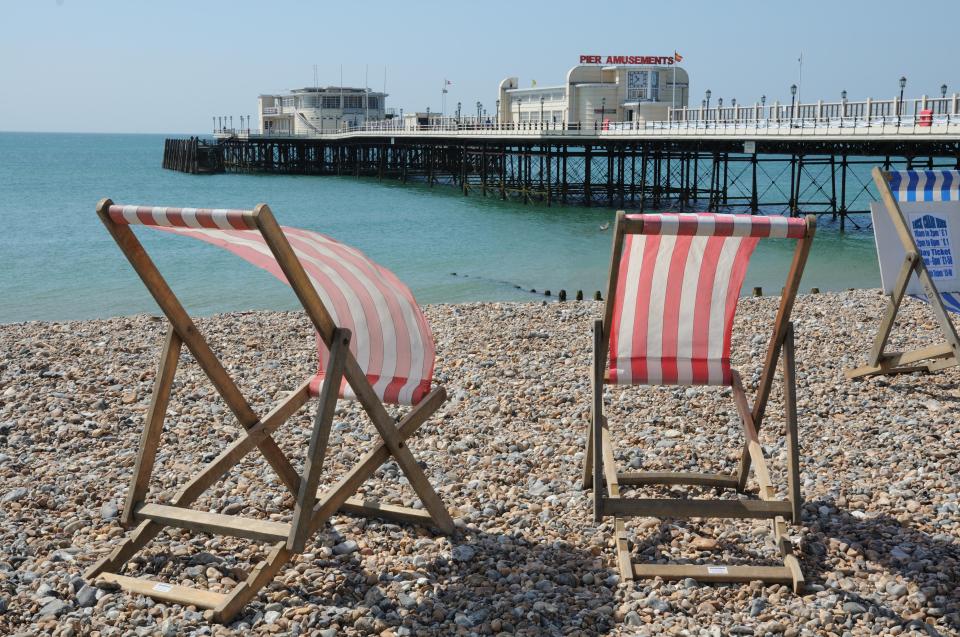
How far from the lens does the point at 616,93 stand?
33969 mm

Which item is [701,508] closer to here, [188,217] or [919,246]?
[188,217]

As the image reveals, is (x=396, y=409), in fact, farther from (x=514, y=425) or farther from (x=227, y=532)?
(x=227, y=532)

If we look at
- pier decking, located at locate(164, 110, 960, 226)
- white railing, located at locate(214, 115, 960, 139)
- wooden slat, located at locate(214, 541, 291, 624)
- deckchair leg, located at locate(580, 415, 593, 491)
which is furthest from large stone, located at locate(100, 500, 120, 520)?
white railing, located at locate(214, 115, 960, 139)

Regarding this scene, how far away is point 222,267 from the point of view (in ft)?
59.2

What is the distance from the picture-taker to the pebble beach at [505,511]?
286 centimetres

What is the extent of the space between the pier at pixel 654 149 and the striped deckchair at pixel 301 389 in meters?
14.9

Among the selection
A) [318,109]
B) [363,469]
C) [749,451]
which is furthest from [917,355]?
[318,109]

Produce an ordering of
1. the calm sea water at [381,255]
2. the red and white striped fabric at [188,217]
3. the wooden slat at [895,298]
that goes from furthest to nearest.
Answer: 1. the calm sea water at [381,255]
2. the wooden slat at [895,298]
3. the red and white striped fabric at [188,217]

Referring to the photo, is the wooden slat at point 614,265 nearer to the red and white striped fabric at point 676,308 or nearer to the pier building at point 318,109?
the red and white striped fabric at point 676,308

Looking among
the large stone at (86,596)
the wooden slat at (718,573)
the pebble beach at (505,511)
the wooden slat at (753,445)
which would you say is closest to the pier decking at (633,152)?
the pebble beach at (505,511)

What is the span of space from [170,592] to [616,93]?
3260 centimetres

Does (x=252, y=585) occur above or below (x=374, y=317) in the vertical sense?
below

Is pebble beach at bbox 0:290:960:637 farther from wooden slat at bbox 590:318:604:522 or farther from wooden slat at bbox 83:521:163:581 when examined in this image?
wooden slat at bbox 590:318:604:522

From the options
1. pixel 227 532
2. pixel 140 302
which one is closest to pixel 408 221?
pixel 140 302
